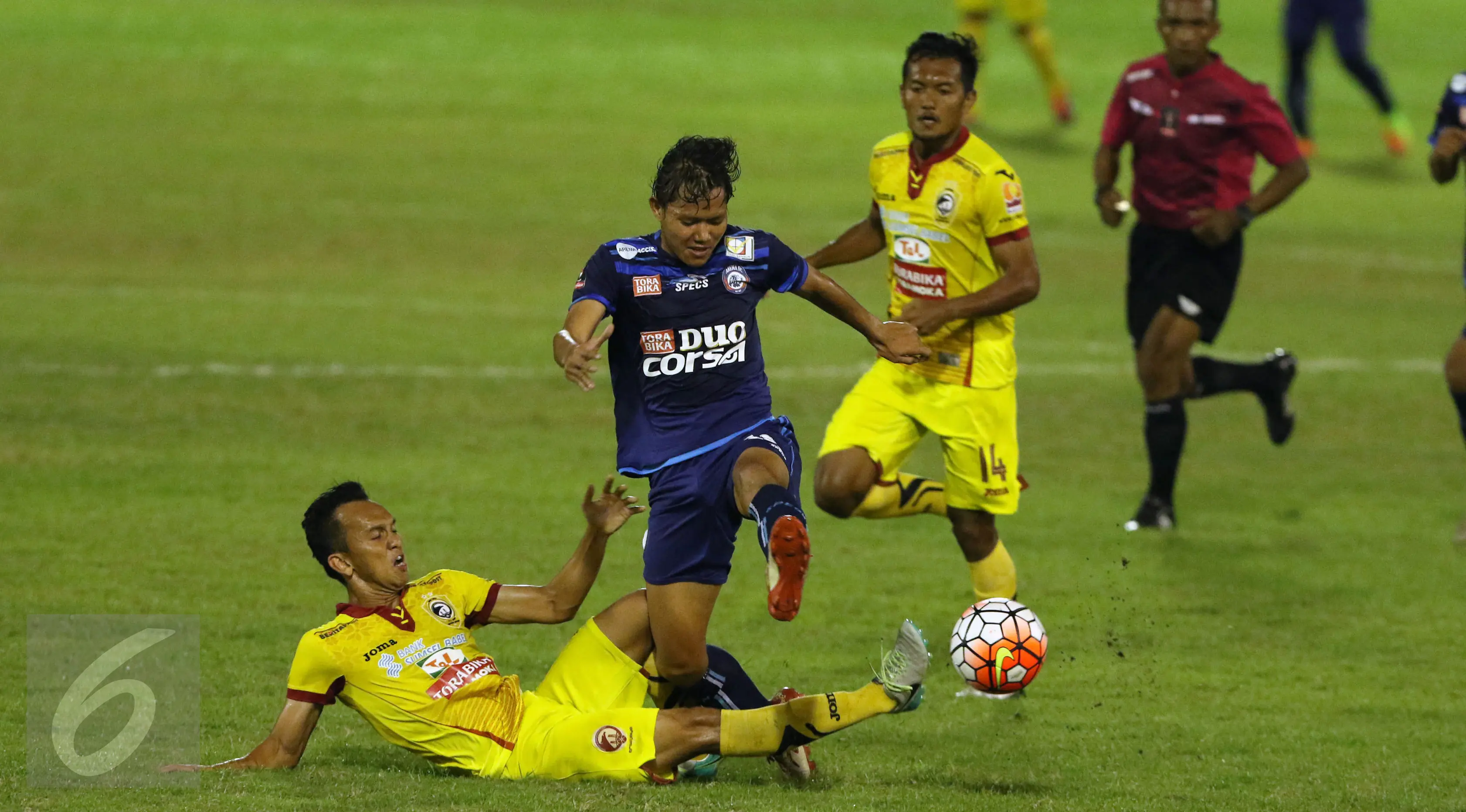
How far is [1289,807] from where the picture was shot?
6.45 meters

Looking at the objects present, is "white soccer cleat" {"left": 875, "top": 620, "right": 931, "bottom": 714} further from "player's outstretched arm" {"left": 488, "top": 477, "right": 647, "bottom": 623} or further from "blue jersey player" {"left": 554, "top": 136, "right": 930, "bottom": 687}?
"player's outstretched arm" {"left": 488, "top": 477, "right": 647, "bottom": 623}

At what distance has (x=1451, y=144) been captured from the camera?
9.98 meters

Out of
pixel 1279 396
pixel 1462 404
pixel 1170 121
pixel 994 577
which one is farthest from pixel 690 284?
pixel 1279 396

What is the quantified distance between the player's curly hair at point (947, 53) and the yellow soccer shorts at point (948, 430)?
1.29 meters

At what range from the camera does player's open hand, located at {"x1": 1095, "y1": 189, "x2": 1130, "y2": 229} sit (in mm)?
10227

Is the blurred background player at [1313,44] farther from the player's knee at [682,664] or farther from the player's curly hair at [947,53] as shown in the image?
the player's knee at [682,664]

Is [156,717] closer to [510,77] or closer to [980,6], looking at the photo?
[980,6]

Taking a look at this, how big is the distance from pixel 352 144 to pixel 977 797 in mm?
18223

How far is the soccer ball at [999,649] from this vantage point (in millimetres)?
6730

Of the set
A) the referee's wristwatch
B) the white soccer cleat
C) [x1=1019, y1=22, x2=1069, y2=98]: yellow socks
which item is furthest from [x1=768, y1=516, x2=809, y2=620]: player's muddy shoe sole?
[x1=1019, y1=22, x2=1069, y2=98]: yellow socks

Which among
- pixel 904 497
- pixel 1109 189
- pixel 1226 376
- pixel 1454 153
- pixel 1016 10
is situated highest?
pixel 1016 10

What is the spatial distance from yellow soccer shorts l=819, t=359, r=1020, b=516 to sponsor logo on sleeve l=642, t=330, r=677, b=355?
167 centimetres

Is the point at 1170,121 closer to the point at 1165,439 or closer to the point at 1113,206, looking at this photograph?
the point at 1113,206

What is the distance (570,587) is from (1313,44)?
58.1 ft
